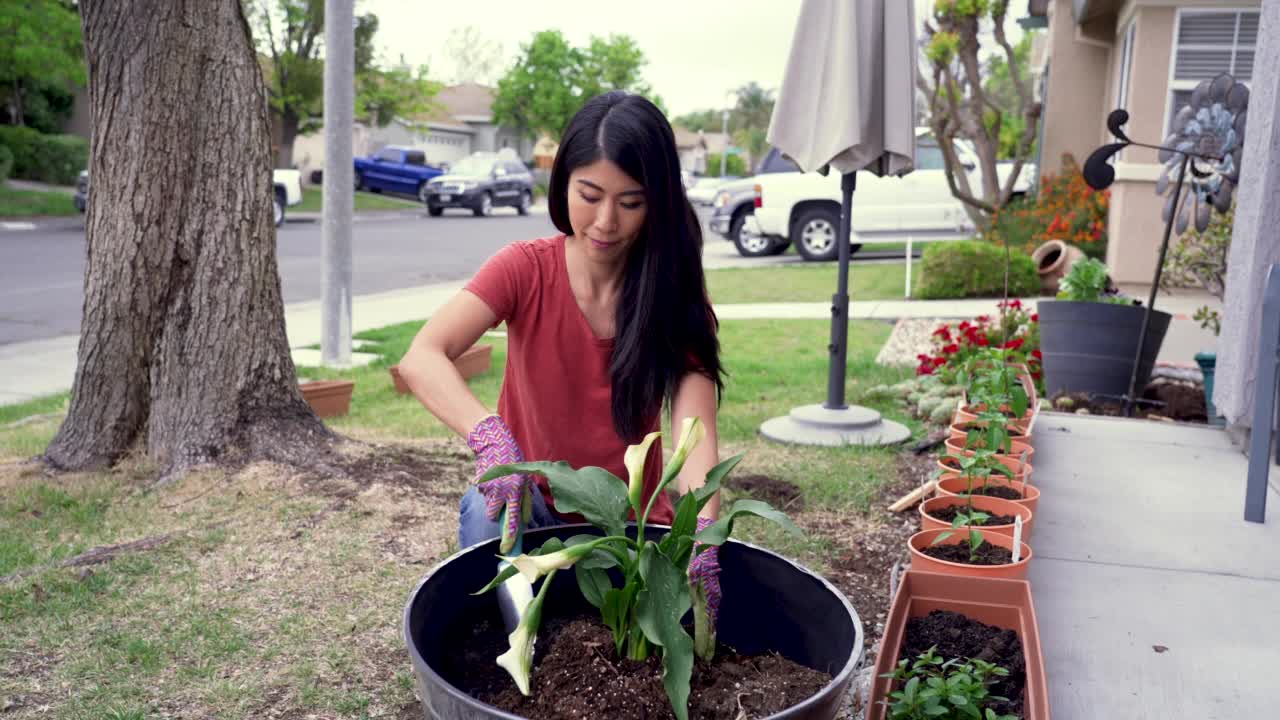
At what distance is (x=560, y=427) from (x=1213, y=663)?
154cm

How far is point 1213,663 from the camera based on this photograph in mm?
2379

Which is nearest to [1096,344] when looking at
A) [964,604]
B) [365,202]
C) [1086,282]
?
[1086,282]

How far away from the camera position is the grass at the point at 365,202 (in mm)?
27328

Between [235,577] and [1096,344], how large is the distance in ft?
12.9

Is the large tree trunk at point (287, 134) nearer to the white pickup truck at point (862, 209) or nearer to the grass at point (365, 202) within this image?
the grass at point (365, 202)

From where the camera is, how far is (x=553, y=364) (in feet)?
7.34

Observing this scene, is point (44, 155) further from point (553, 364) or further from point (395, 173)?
point (553, 364)

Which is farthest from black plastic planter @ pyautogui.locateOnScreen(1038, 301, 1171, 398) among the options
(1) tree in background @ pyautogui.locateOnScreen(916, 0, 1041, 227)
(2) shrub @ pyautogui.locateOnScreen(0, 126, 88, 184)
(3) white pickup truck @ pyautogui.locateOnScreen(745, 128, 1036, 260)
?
(2) shrub @ pyautogui.locateOnScreen(0, 126, 88, 184)

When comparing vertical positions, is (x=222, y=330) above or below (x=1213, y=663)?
above

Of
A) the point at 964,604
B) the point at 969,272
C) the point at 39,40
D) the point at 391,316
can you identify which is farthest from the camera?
the point at 39,40

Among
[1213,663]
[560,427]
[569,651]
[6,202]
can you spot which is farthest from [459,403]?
[6,202]

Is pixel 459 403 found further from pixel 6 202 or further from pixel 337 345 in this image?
pixel 6 202

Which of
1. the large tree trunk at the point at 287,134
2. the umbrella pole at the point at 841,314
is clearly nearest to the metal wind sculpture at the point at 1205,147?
the umbrella pole at the point at 841,314

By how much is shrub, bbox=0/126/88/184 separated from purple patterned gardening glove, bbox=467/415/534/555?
2634 cm
